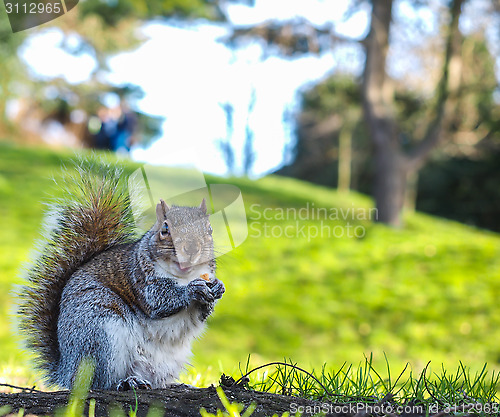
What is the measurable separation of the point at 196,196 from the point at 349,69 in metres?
8.03

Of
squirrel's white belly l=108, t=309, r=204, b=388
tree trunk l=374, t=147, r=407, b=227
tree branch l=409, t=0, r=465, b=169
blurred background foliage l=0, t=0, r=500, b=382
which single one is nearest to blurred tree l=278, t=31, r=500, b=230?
blurred background foliage l=0, t=0, r=500, b=382

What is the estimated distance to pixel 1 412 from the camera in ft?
4.66

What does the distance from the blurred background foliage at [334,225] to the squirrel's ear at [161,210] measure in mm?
296

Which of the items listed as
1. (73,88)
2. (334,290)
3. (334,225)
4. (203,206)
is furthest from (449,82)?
(73,88)

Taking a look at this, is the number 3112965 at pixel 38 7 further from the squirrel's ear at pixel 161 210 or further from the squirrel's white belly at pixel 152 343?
the squirrel's white belly at pixel 152 343

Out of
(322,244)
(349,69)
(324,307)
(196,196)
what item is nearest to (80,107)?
(349,69)

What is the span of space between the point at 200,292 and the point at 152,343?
0.91 feet

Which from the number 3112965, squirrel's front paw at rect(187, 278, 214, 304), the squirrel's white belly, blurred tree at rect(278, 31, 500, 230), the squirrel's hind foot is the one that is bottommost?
blurred tree at rect(278, 31, 500, 230)

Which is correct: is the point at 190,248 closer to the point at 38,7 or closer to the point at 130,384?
the point at 130,384

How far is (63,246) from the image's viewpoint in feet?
6.33

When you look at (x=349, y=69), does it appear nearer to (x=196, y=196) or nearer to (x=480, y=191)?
(x=480, y=191)

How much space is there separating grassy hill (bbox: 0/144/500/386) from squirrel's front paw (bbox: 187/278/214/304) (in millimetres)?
1227

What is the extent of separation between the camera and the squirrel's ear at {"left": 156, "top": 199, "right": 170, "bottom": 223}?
1.71 metres

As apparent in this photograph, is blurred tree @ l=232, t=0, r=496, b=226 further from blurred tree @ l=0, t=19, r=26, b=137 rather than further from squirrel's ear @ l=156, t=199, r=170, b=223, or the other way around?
squirrel's ear @ l=156, t=199, r=170, b=223
